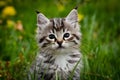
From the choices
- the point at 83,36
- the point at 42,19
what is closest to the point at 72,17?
the point at 42,19

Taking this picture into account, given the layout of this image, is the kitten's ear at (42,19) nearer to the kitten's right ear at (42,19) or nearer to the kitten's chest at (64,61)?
the kitten's right ear at (42,19)

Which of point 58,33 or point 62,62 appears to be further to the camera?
point 62,62

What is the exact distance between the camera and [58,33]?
4711 mm

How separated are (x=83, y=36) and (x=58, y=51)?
7.10 feet

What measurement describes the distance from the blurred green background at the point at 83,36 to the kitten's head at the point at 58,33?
1.43ft

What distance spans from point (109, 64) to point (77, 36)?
103 centimetres

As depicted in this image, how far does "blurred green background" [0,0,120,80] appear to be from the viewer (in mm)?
5424

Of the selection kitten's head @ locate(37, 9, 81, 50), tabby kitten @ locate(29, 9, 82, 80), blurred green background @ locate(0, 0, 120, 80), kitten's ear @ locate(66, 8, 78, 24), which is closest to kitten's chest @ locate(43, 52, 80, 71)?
tabby kitten @ locate(29, 9, 82, 80)

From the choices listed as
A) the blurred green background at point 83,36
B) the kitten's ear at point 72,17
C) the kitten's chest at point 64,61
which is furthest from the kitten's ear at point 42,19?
the blurred green background at point 83,36

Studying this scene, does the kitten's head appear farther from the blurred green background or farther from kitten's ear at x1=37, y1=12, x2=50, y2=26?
the blurred green background

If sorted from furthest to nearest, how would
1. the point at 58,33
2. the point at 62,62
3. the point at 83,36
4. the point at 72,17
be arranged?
1. the point at 83,36
2. the point at 72,17
3. the point at 62,62
4. the point at 58,33

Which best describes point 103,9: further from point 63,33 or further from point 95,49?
point 63,33

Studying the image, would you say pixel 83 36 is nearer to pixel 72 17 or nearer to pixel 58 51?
pixel 72 17

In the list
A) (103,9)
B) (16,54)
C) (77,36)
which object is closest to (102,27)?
(103,9)
